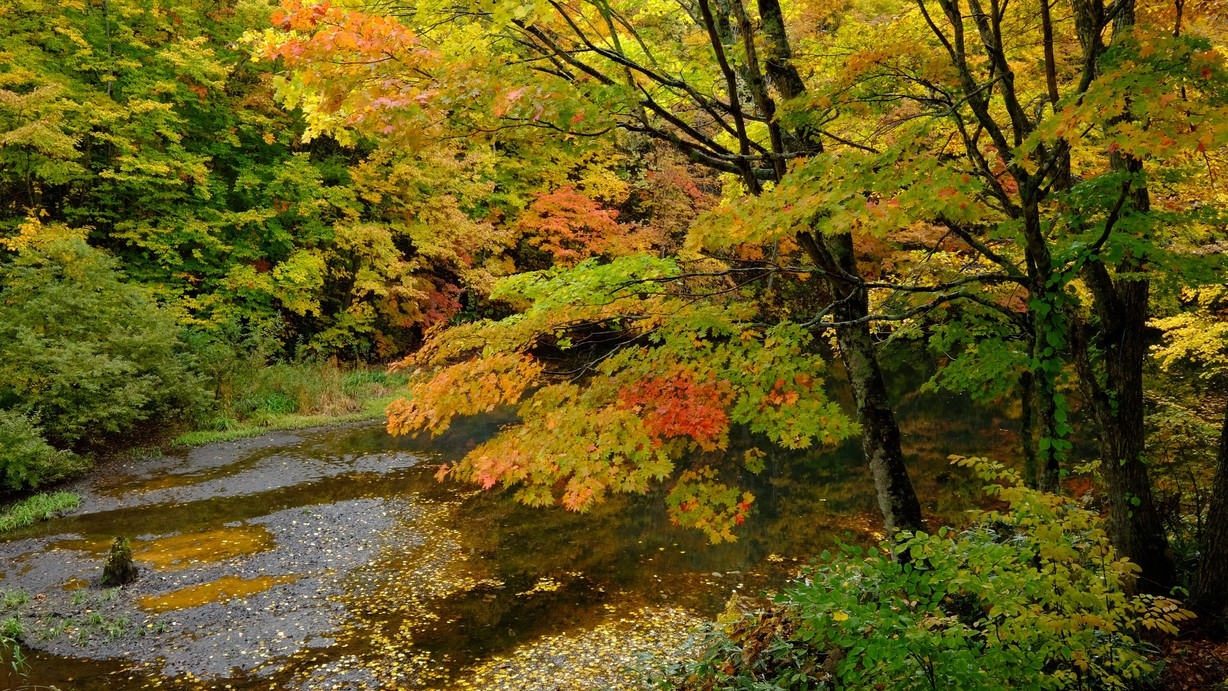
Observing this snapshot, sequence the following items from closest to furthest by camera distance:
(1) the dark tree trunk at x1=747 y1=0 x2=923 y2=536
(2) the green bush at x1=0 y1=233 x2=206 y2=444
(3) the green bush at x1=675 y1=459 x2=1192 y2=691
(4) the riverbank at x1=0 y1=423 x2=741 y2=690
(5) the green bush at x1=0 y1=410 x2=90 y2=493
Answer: (3) the green bush at x1=675 y1=459 x2=1192 y2=691, (1) the dark tree trunk at x1=747 y1=0 x2=923 y2=536, (4) the riverbank at x1=0 y1=423 x2=741 y2=690, (5) the green bush at x1=0 y1=410 x2=90 y2=493, (2) the green bush at x1=0 y1=233 x2=206 y2=444

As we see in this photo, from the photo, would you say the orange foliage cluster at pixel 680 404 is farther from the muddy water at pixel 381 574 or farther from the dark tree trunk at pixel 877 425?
the muddy water at pixel 381 574

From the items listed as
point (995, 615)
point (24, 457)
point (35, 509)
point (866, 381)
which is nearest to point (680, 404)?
point (866, 381)

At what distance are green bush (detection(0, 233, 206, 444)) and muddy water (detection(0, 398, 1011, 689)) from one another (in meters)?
1.07

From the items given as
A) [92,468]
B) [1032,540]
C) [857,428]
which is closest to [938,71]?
[857,428]

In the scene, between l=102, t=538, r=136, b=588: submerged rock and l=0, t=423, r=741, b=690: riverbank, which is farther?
l=102, t=538, r=136, b=588: submerged rock

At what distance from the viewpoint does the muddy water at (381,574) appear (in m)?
5.20

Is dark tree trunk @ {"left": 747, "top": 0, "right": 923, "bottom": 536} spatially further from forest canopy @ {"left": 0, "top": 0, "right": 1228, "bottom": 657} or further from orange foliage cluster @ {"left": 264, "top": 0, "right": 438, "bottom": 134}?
orange foliage cluster @ {"left": 264, "top": 0, "right": 438, "bottom": 134}

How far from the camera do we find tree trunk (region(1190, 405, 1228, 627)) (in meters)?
3.74

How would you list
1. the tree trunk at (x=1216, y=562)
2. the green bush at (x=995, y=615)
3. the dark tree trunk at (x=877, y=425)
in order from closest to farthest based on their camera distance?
the green bush at (x=995, y=615) < the tree trunk at (x=1216, y=562) < the dark tree trunk at (x=877, y=425)

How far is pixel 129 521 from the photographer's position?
27.3 ft

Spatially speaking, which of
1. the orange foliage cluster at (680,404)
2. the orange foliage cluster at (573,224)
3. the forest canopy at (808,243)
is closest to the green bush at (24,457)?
the forest canopy at (808,243)

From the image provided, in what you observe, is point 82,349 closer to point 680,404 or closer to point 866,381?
point 680,404

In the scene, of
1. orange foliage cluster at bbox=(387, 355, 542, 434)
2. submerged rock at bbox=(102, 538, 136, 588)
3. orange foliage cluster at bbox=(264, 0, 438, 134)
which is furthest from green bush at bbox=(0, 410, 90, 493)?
orange foliage cluster at bbox=(264, 0, 438, 134)

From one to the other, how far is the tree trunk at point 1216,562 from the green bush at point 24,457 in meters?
12.2
